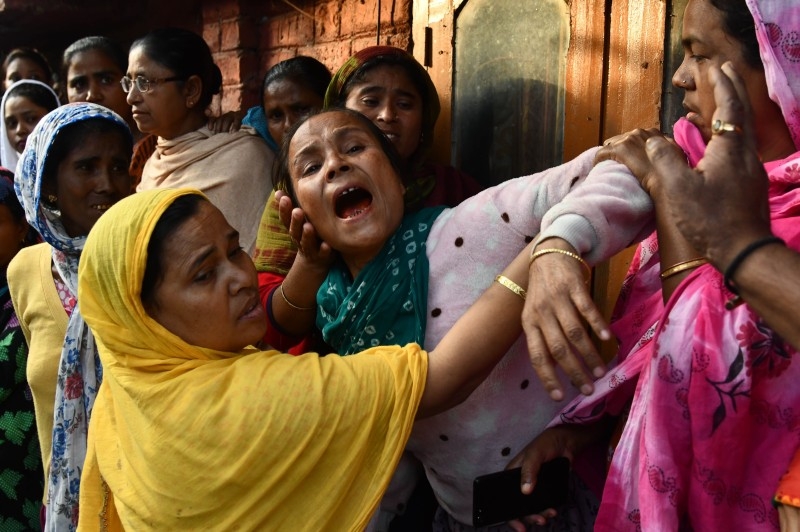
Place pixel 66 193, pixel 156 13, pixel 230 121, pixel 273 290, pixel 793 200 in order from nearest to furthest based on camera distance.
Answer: pixel 793 200, pixel 273 290, pixel 66 193, pixel 230 121, pixel 156 13

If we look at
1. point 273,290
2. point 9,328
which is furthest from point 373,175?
point 9,328

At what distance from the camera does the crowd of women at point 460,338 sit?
1309mm

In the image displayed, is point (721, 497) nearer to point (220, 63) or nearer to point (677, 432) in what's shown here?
point (677, 432)

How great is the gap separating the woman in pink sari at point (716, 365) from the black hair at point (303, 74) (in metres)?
1.94

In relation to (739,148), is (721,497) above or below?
below

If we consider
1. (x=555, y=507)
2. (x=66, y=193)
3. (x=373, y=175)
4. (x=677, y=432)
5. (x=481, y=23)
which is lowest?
(x=555, y=507)

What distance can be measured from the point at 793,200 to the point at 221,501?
1285mm

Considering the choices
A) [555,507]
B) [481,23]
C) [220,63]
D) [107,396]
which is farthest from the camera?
[220,63]

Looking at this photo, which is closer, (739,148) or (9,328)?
(739,148)

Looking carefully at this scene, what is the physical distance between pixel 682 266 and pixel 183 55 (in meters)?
2.70

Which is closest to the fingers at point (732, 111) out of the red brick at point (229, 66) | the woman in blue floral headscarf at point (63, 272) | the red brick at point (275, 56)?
the woman in blue floral headscarf at point (63, 272)

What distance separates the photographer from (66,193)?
2.60 metres

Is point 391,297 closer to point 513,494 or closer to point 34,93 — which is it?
point 513,494

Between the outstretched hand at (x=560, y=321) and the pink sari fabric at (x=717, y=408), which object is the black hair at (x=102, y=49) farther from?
the pink sari fabric at (x=717, y=408)
